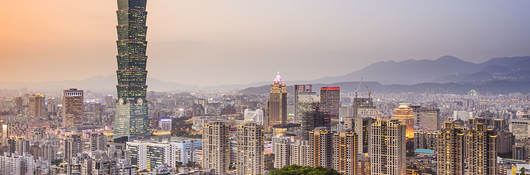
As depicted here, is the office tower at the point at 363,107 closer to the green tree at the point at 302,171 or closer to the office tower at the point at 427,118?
the office tower at the point at 427,118

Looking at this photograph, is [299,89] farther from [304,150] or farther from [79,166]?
[79,166]

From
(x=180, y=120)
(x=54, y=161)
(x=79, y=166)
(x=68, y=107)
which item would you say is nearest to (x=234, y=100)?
(x=180, y=120)

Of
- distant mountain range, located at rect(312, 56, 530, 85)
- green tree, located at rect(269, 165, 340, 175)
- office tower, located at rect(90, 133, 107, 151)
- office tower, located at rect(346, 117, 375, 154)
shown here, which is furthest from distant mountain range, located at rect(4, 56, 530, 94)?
green tree, located at rect(269, 165, 340, 175)

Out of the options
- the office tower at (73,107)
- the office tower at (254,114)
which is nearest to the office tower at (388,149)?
Result: the office tower at (254,114)

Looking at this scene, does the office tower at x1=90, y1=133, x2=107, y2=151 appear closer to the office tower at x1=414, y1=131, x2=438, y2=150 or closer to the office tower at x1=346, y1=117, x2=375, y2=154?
the office tower at x1=346, y1=117, x2=375, y2=154

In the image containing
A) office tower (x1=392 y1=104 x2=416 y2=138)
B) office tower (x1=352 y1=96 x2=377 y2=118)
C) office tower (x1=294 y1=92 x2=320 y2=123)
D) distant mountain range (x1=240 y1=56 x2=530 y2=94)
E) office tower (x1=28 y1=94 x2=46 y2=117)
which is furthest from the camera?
office tower (x1=294 y1=92 x2=320 y2=123)

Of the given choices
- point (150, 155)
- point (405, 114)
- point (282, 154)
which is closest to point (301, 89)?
point (405, 114)
